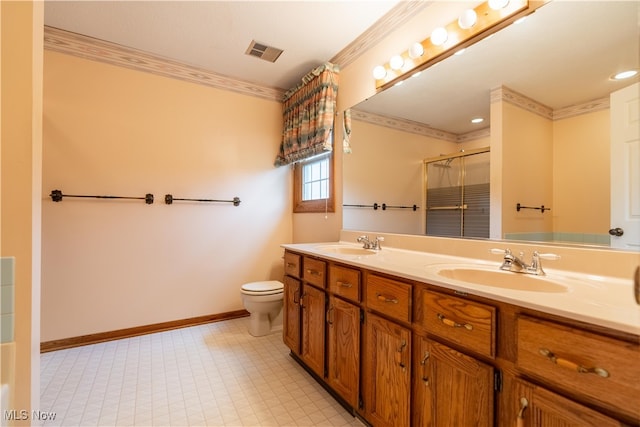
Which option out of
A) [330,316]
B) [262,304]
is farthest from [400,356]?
[262,304]

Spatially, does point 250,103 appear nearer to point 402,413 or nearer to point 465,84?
point 465,84

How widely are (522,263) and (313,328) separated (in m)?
1.16

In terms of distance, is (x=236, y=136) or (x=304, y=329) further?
(x=236, y=136)

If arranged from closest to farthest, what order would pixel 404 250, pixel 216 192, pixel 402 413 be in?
pixel 402 413 < pixel 404 250 < pixel 216 192

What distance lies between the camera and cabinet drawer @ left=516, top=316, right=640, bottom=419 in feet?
1.97

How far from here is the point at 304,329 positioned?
5.98 feet

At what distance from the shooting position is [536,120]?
1.28 meters

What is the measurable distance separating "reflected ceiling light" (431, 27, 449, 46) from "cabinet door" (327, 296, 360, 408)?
1.50m

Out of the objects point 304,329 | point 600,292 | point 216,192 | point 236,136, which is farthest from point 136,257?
point 600,292

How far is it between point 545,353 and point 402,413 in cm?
64

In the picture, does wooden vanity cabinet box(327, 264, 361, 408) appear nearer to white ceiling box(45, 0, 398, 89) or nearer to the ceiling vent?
white ceiling box(45, 0, 398, 89)

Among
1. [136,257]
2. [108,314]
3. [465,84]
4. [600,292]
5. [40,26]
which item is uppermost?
[465,84]

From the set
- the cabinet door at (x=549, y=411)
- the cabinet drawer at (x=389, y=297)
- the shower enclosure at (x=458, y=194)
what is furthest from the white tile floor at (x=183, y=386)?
the shower enclosure at (x=458, y=194)

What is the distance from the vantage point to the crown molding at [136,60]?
84.6 inches
